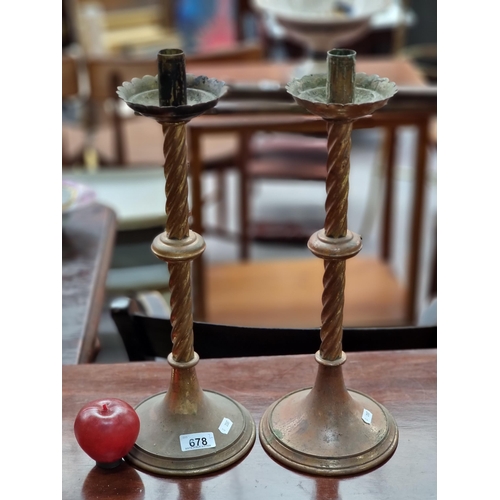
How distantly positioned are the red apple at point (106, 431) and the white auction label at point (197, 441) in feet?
0.16

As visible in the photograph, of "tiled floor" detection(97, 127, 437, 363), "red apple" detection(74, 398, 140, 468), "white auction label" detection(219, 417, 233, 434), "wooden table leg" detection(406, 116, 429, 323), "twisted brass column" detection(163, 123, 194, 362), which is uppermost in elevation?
"twisted brass column" detection(163, 123, 194, 362)

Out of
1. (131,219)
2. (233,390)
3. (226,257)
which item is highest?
(233,390)

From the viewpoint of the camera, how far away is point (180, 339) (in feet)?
2.46

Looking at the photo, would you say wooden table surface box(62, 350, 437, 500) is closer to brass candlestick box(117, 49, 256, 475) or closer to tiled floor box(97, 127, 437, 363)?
brass candlestick box(117, 49, 256, 475)

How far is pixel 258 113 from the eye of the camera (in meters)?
1.88

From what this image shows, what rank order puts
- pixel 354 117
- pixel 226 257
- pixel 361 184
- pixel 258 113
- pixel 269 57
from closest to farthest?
pixel 354 117, pixel 258 113, pixel 226 257, pixel 361 184, pixel 269 57

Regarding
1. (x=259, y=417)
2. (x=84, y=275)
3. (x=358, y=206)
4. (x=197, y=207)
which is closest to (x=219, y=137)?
(x=358, y=206)

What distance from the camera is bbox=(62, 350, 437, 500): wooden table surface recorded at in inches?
28.1

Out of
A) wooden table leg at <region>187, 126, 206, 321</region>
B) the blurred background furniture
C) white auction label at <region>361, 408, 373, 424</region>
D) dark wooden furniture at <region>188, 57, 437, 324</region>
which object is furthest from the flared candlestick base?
wooden table leg at <region>187, 126, 206, 321</region>

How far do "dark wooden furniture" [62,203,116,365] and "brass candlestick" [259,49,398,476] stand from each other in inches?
13.2

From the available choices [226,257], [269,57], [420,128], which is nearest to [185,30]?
[269,57]

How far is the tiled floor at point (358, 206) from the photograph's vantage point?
3188 mm

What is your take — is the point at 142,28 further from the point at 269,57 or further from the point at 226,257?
the point at 226,257

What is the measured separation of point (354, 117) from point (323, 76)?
7cm
